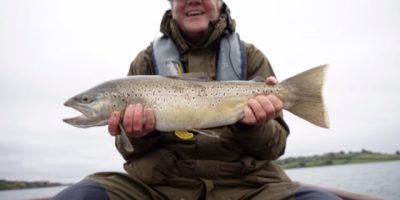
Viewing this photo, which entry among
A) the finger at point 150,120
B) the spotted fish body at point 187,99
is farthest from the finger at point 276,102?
the finger at point 150,120

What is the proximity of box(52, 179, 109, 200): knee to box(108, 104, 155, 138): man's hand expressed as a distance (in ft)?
1.95

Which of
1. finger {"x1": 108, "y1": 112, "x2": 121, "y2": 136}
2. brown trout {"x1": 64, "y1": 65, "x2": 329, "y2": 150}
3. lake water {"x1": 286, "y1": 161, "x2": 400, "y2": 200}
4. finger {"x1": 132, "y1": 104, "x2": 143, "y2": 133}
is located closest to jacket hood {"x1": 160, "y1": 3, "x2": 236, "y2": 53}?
brown trout {"x1": 64, "y1": 65, "x2": 329, "y2": 150}

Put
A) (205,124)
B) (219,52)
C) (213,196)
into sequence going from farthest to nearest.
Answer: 1. (219,52)
2. (213,196)
3. (205,124)

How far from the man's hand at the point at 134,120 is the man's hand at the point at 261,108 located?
1003mm

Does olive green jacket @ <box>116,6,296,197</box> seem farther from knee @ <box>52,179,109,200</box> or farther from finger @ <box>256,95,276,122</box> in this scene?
knee @ <box>52,179,109,200</box>

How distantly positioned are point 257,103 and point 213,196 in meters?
1.14

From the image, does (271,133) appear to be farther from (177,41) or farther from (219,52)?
(177,41)

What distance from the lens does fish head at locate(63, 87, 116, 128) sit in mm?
4117

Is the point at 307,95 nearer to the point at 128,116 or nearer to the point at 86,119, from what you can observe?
the point at 128,116

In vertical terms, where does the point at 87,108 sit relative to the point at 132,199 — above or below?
above

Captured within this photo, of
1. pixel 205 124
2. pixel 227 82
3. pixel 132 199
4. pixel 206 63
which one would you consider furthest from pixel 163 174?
pixel 206 63

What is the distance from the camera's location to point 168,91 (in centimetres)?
416

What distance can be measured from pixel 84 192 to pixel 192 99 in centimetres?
142

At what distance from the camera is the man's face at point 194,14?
18.1 feet
